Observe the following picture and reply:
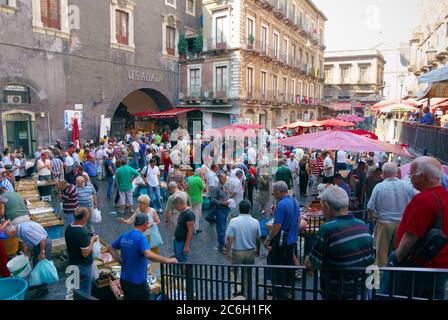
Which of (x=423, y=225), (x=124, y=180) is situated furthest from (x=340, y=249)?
(x=124, y=180)

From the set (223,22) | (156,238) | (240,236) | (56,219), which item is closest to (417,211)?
(240,236)

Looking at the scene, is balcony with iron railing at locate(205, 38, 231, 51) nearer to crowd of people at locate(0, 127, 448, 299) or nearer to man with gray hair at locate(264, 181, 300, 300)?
crowd of people at locate(0, 127, 448, 299)

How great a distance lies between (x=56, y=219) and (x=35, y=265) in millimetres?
1550

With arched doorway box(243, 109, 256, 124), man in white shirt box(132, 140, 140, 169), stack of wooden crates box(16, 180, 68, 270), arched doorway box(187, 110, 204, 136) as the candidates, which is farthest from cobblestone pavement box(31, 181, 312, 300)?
arched doorway box(187, 110, 204, 136)

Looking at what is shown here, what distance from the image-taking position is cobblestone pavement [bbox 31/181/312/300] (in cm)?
587

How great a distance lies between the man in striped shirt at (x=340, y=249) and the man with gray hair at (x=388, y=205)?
2.32 m

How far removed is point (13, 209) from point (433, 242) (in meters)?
6.15

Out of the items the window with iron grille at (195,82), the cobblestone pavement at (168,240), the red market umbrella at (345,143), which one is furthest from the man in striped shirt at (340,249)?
the window with iron grille at (195,82)

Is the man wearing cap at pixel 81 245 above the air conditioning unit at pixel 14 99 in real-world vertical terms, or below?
below

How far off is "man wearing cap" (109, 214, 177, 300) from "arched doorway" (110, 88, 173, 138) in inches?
834

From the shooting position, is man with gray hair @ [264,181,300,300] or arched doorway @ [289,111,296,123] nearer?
man with gray hair @ [264,181,300,300]

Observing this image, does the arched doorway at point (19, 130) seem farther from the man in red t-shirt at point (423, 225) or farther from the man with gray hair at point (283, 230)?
the man in red t-shirt at point (423, 225)

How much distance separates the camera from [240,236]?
5.10 meters

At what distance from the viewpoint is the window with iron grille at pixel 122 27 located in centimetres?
2211
